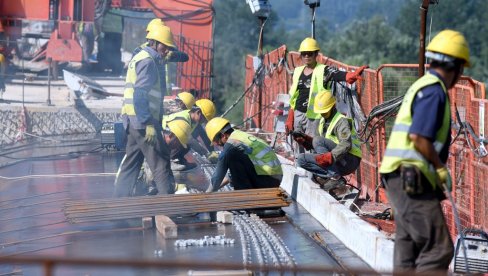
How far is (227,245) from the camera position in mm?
8977

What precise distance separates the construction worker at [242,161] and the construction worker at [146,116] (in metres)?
0.58

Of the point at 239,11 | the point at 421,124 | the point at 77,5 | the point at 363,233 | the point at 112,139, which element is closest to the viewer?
the point at 421,124

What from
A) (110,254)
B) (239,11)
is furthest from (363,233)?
(239,11)

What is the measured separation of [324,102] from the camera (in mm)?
11195

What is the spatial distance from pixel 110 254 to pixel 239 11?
355 ft

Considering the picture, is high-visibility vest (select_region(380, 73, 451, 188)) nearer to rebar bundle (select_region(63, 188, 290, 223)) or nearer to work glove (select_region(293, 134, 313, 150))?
rebar bundle (select_region(63, 188, 290, 223))

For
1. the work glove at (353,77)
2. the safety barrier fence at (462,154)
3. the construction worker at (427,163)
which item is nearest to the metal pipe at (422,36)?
the safety barrier fence at (462,154)

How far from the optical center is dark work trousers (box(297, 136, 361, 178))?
1105 cm

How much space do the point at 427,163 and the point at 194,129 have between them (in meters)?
7.39

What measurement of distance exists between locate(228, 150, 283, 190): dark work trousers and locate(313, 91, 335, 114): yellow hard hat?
103 cm

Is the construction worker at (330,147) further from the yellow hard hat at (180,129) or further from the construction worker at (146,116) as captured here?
the construction worker at (146,116)

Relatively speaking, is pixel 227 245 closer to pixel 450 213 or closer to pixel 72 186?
pixel 450 213

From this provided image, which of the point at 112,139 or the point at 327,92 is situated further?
the point at 112,139

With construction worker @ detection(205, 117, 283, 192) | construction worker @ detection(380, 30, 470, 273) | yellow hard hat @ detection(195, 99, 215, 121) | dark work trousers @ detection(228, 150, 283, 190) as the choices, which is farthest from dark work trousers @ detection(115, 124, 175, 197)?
construction worker @ detection(380, 30, 470, 273)
